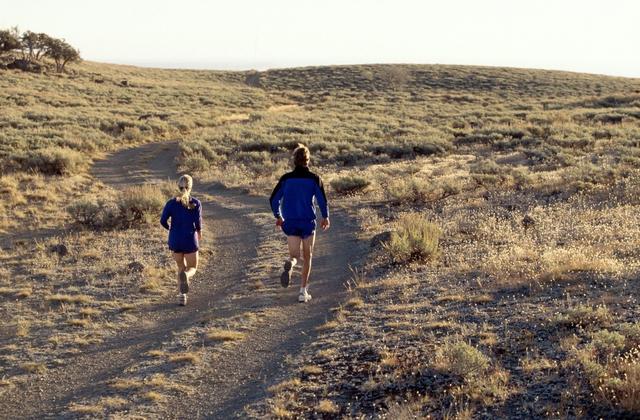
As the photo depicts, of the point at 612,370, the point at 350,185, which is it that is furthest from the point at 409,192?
the point at 612,370

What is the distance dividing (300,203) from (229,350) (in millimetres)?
2283

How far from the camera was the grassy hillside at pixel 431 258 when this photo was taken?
221 inches

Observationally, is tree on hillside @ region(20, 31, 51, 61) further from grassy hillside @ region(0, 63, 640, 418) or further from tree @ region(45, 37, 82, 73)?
grassy hillside @ region(0, 63, 640, 418)

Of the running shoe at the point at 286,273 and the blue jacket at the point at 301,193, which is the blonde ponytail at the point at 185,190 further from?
the running shoe at the point at 286,273

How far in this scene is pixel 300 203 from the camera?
8297 mm

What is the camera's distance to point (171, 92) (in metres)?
55.8

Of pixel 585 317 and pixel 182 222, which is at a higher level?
pixel 182 222

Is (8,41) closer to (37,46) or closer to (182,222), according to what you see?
(37,46)

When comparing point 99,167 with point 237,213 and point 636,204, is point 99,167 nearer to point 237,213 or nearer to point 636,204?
point 237,213

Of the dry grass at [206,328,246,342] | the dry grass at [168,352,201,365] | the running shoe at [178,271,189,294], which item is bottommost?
the dry grass at [168,352,201,365]

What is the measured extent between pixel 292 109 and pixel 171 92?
45.2ft

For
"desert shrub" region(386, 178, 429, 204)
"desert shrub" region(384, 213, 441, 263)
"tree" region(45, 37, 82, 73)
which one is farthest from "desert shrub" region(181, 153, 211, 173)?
"tree" region(45, 37, 82, 73)

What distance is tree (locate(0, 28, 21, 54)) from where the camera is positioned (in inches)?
2527

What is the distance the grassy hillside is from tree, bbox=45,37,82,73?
3435 cm
